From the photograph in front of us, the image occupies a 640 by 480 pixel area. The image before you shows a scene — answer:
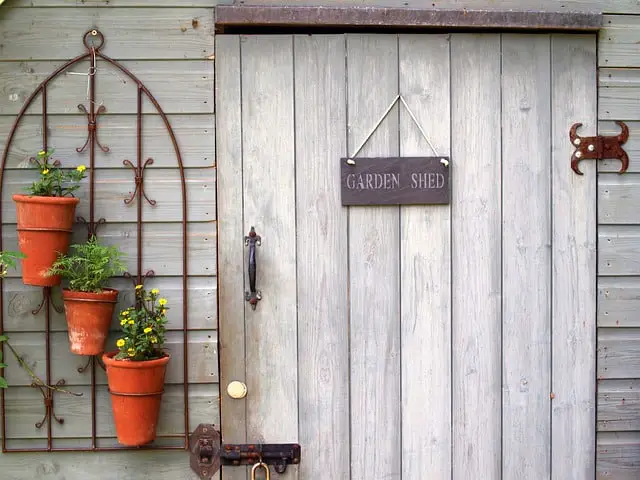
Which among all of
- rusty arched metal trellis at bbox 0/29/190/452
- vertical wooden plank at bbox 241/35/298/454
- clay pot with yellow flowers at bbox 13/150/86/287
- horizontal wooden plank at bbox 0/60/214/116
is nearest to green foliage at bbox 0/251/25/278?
clay pot with yellow flowers at bbox 13/150/86/287

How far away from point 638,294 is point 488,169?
0.67 m

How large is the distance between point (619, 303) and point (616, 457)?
0.53 meters

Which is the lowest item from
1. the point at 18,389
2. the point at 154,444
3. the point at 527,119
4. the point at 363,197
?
the point at 154,444

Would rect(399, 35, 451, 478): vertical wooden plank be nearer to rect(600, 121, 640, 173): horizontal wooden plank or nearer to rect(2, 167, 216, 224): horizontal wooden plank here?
rect(600, 121, 640, 173): horizontal wooden plank

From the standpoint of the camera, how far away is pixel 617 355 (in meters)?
2.83

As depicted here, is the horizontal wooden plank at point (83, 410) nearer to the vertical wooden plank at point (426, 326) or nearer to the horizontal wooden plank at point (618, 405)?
the vertical wooden plank at point (426, 326)

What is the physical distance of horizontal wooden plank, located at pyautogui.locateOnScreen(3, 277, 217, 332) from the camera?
A: 2.75 metres

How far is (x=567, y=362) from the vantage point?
9.27ft

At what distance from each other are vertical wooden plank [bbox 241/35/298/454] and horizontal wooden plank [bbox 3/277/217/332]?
0.14m

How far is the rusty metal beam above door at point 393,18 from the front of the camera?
271 centimetres

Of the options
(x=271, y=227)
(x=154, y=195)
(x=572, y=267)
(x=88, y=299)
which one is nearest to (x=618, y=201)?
(x=572, y=267)

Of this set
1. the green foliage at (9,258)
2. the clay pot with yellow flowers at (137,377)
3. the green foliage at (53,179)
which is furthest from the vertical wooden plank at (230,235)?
the green foliage at (9,258)

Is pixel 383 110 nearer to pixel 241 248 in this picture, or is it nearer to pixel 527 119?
pixel 527 119

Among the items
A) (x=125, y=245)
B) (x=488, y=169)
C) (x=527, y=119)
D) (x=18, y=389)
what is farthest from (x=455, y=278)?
(x=18, y=389)
